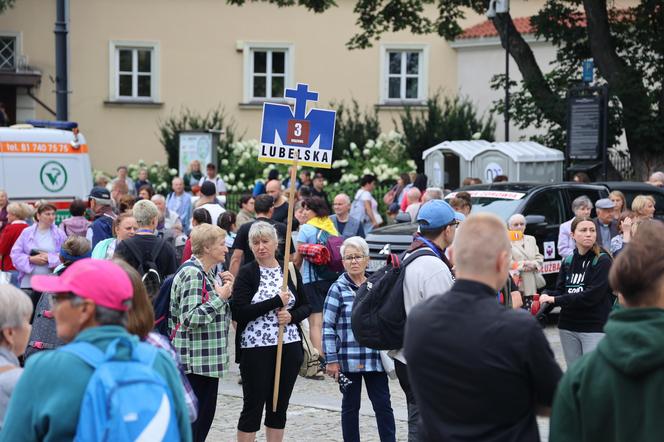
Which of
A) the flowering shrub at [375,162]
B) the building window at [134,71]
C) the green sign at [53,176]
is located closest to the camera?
the green sign at [53,176]

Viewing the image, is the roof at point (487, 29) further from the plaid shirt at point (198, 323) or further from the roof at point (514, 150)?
the plaid shirt at point (198, 323)

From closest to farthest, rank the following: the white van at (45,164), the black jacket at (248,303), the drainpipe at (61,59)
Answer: the black jacket at (248,303)
the white van at (45,164)
the drainpipe at (61,59)

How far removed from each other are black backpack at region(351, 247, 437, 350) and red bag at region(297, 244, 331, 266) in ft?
16.2

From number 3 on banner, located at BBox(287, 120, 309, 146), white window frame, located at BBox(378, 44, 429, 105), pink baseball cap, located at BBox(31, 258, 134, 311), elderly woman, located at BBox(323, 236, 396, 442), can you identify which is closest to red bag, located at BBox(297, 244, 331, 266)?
number 3 on banner, located at BBox(287, 120, 309, 146)

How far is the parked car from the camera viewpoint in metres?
14.2

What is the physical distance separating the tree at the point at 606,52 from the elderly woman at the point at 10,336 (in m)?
19.4

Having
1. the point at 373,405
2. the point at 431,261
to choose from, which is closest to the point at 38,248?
the point at 373,405

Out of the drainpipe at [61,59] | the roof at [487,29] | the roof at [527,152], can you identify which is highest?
the roof at [487,29]

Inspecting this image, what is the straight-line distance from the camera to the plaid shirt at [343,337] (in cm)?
776

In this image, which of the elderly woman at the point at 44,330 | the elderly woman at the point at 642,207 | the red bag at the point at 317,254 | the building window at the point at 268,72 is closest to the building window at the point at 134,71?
the building window at the point at 268,72

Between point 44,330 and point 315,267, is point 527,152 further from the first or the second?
point 44,330

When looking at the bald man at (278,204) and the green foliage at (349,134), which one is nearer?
the bald man at (278,204)

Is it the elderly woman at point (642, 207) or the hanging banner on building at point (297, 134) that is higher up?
the hanging banner on building at point (297, 134)

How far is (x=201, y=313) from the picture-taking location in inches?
283
